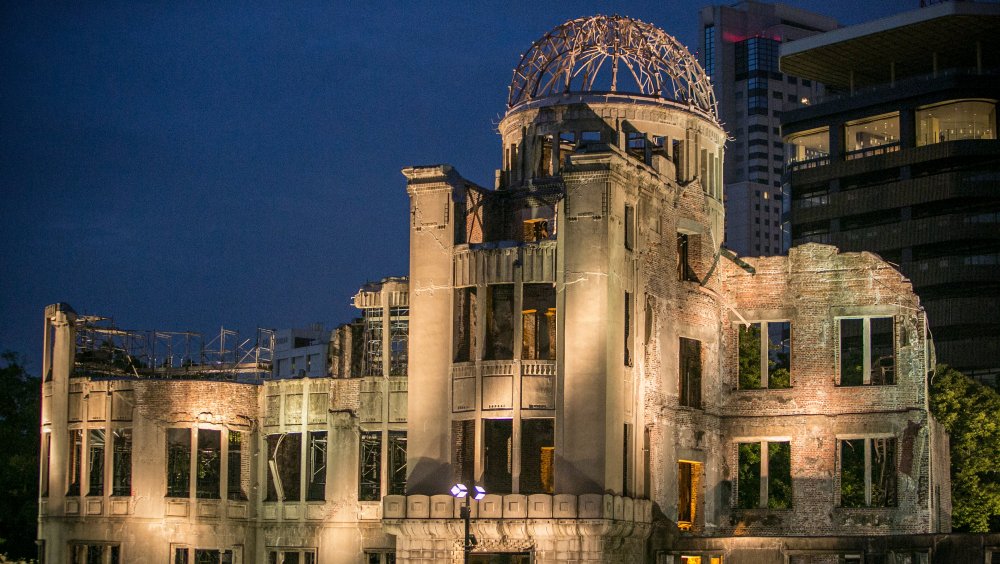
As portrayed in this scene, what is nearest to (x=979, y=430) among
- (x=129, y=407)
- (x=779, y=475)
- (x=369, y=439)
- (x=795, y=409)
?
(x=779, y=475)

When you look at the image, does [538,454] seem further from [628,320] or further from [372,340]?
[372,340]

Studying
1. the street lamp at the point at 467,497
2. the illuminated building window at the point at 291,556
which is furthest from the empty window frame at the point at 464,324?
the illuminated building window at the point at 291,556

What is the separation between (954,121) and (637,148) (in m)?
75.6

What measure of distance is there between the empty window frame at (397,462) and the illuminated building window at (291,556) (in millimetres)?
3780

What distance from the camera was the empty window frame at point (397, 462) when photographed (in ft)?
186

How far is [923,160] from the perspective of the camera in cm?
12319

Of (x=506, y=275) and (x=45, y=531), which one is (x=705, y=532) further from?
(x=45, y=531)

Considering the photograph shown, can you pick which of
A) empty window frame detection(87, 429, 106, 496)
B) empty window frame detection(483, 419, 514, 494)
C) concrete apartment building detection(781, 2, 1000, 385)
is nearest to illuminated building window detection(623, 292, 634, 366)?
empty window frame detection(483, 419, 514, 494)

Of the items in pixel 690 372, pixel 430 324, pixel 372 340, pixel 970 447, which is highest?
pixel 430 324

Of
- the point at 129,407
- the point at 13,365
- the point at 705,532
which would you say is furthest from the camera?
the point at 13,365

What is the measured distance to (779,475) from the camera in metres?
70.4

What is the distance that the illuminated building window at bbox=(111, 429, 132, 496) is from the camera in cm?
5991

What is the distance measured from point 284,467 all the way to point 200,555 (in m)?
4.35

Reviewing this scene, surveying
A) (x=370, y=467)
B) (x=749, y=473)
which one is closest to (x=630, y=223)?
(x=370, y=467)
